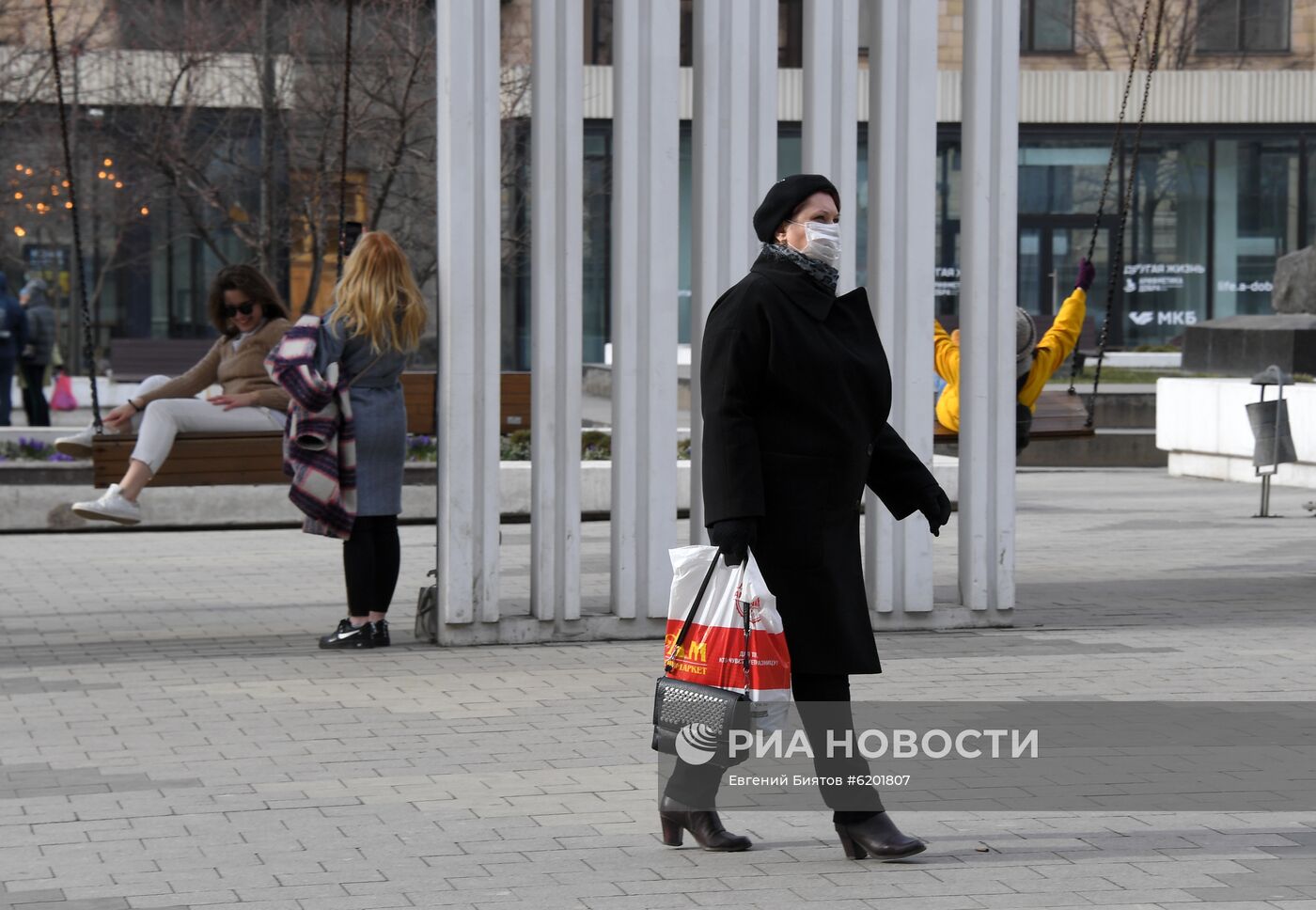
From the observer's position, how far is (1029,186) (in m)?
38.1

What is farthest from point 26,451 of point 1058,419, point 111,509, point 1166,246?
point 1166,246

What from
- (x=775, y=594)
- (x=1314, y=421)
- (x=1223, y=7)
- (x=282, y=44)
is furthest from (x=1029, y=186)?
(x=775, y=594)

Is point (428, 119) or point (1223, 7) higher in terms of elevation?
point (1223, 7)

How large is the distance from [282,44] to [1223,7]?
22.6 meters

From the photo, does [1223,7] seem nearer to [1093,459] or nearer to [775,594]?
[1093,459]

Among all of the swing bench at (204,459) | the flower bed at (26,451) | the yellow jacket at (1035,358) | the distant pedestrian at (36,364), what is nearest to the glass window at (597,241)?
the distant pedestrian at (36,364)

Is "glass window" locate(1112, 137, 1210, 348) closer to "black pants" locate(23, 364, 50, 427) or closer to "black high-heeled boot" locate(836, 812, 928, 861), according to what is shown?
"black pants" locate(23, 364, 50, 427)

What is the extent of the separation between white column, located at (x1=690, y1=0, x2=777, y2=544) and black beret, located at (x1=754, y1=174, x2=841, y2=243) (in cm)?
389

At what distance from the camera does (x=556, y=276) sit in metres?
9.41

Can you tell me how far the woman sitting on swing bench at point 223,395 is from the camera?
10.6 m

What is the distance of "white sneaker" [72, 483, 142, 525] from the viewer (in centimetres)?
1028

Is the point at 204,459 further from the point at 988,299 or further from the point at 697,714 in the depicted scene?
the point at 697,714

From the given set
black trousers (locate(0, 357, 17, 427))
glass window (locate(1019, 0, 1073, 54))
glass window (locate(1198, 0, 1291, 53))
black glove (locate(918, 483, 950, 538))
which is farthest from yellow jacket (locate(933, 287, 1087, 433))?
glass window (locate(1198, 0, 1291, 53))

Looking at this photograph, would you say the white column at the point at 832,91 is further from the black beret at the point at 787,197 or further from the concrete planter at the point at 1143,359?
the concrete planter at the point at 1143,359
